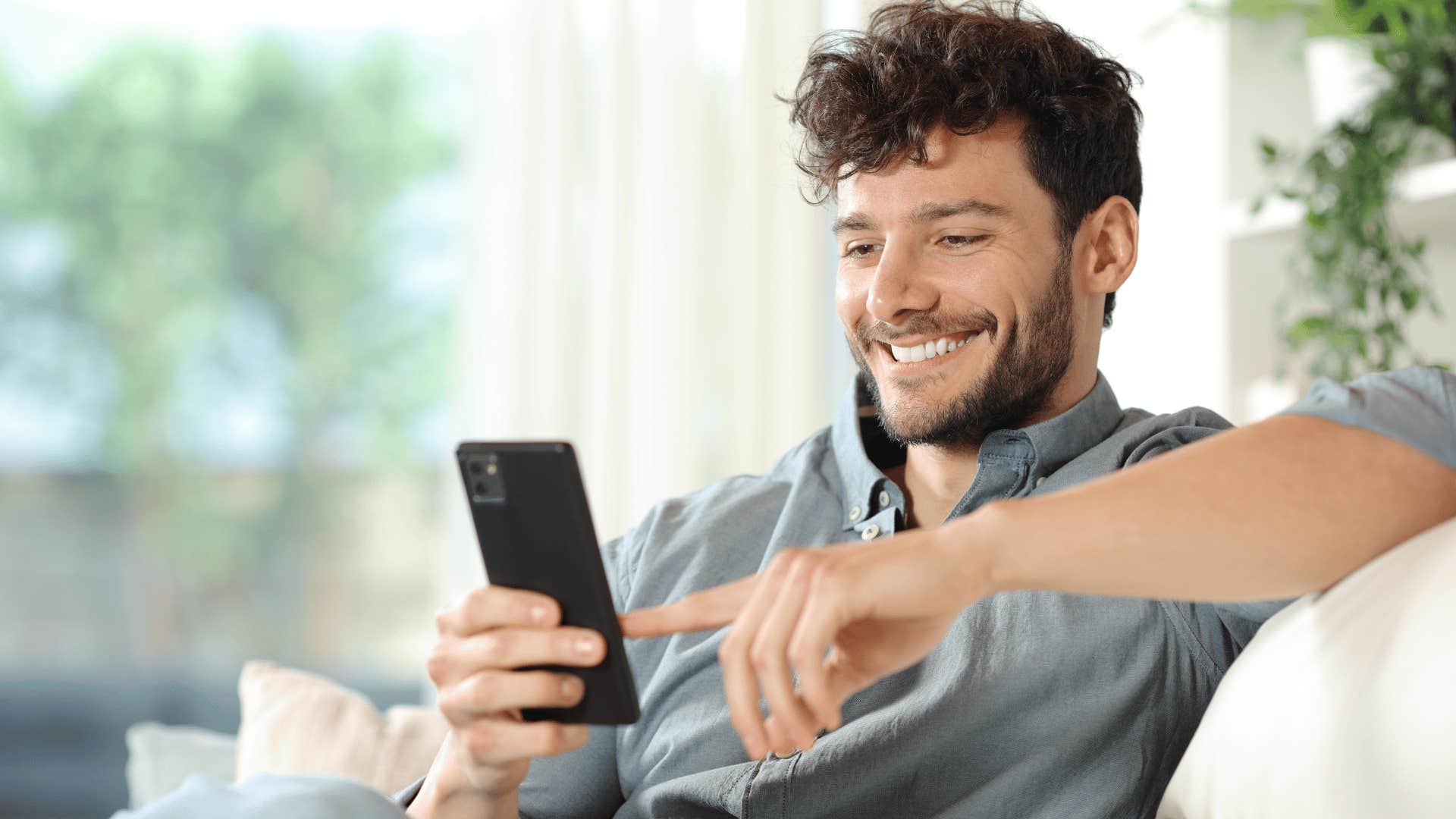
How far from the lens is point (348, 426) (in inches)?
153

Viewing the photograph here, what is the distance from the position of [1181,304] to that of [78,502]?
3168mm

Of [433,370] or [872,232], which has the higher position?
[872,232]

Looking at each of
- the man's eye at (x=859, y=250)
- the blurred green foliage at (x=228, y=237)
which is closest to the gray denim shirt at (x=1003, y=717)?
the man's eye at (x=859, y=250)

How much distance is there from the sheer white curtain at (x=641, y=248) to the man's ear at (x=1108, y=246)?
120cm

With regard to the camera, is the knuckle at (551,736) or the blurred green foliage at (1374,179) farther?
the blurred green foliage at (1374,179)

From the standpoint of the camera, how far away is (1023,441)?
109 cm

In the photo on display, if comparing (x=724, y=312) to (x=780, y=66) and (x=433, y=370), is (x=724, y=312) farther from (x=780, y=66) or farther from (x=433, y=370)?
(x=433, y=370)

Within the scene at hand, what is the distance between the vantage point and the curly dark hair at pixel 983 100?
3.63 feet

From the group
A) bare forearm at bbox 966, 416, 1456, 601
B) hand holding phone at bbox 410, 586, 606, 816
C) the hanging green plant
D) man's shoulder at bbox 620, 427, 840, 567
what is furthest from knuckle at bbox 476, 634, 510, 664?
the hanging green plant

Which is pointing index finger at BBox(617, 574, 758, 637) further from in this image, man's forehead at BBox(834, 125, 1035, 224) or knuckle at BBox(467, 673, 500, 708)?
man's forehead at BBox(834, 125, 1035, 224)

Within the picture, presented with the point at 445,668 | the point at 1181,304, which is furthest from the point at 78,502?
the point at 445,668

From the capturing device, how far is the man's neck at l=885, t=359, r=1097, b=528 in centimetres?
116

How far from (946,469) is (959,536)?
0.47 meters

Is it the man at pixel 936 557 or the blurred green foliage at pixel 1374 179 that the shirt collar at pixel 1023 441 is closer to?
the man at pixel 936 557
